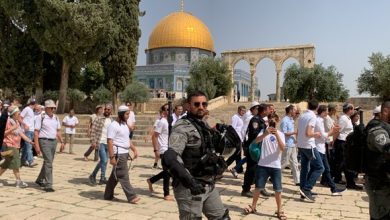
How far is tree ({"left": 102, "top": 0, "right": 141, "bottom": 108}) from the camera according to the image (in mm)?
26781

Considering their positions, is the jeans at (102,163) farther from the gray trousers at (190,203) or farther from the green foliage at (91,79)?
the green foliage at (91,79)

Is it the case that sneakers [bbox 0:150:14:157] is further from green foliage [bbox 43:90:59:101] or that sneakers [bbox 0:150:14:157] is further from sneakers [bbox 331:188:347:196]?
green foliage [bbox 43:90:59:101]

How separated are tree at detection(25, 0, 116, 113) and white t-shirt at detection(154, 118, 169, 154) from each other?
15495mm

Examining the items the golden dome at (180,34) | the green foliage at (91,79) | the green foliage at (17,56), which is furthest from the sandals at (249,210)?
the golden dome at (180,34)

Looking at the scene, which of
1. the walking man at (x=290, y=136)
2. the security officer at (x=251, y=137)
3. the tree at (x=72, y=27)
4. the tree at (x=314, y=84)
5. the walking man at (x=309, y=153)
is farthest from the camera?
the tree at (x=314, y=84)

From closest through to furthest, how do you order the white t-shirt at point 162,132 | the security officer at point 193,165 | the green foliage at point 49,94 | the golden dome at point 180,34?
1. the security officer at point 193,165
2. the white t-shirt at point 162,132
3. the green foliage at point 49,94
4. the golden dome at point 180,34

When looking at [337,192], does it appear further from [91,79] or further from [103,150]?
[91,79]

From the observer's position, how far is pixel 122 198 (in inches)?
270

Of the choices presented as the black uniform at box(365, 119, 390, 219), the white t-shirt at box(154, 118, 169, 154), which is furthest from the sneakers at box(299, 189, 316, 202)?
the black uniform at box(365, 119, 390, 219)

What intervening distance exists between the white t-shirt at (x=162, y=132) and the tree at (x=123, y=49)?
64.9ft

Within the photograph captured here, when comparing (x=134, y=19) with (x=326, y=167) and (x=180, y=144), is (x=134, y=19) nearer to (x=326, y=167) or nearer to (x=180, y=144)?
(x=326, y=167)

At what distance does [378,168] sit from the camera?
3.57 metres

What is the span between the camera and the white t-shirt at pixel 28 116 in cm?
1055

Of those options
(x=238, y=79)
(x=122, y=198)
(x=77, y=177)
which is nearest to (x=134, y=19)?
(x=77, y=177)
